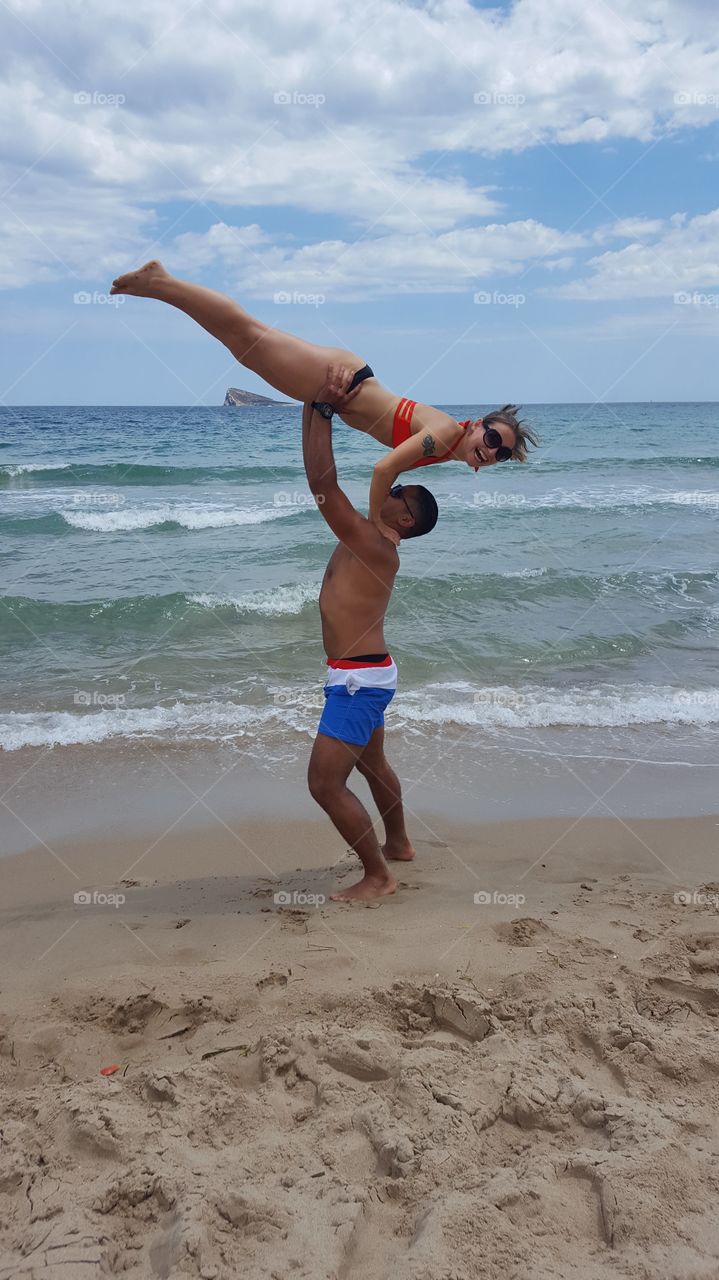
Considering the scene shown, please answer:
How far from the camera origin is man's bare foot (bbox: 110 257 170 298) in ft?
14.1

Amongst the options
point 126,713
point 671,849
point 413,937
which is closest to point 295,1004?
point 413,937

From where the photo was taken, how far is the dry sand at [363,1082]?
7.13ft

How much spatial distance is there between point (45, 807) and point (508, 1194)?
4.07 metres

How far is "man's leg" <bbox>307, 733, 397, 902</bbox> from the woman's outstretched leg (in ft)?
5.68

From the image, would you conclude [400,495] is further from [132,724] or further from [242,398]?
[242,398]

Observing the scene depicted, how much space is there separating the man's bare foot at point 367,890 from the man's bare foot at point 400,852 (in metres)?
0.43

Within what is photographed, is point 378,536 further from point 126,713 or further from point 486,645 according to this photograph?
point 486,645

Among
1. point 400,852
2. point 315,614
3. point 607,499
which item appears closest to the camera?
point 400,852

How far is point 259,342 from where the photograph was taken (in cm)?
452

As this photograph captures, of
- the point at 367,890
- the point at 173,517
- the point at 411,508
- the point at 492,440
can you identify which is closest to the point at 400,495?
the point at 411,508

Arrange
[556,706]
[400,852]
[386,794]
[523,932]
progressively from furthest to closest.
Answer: [556,706], [400,852], [386,794], [523,932]

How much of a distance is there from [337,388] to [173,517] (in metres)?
13.1

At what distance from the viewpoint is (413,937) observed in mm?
3895

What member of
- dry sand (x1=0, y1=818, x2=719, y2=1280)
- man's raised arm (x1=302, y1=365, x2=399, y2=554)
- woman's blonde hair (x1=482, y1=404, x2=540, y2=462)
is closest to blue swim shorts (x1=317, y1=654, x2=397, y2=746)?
man's raised arm (x1=302, y1=365, x2=399, y2=554)
